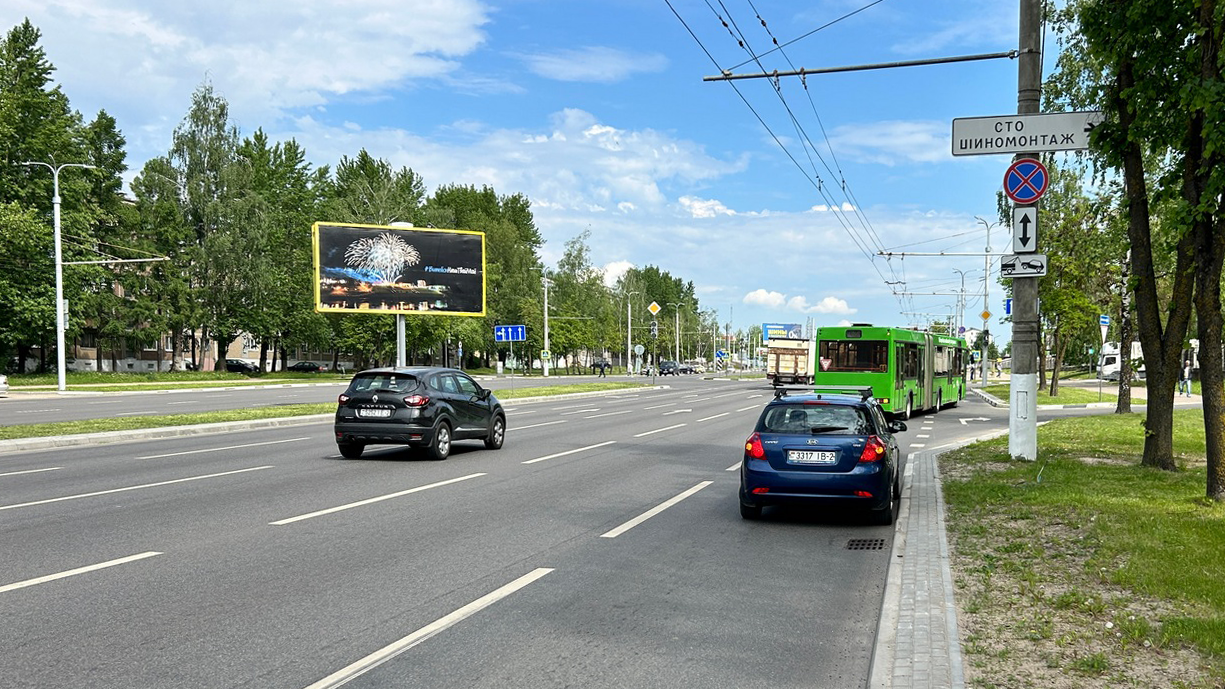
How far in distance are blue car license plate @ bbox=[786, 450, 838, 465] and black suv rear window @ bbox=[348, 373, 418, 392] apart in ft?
26.5

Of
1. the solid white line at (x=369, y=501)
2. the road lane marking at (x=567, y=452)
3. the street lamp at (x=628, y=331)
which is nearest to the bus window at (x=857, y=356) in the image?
the road lane marking at (x=567, y=452)

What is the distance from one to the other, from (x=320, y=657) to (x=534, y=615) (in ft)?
4.67

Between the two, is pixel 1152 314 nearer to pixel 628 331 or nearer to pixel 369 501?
pixel 369 501

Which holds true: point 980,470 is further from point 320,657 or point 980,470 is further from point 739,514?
point 320,657

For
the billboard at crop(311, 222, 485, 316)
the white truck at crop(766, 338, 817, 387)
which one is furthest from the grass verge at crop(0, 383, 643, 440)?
the white truck at crop(766, 338, 817, 387)

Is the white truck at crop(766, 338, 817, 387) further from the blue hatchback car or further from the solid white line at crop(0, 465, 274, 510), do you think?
the blue hatchback car

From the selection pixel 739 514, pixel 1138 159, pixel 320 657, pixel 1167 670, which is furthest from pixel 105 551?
pixel 1138 159

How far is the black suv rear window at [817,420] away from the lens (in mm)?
9484

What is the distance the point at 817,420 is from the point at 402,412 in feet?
26.0

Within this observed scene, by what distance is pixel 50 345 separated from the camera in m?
61.9

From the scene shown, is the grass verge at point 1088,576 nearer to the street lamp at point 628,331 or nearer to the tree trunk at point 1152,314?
the tree trunk at point 1152,314

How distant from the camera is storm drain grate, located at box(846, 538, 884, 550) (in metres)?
8.42

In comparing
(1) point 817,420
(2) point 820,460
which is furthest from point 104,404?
(2) point 820,460

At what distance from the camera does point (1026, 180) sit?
42.3 ft
